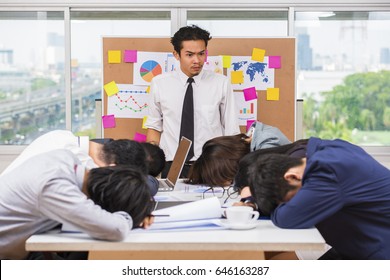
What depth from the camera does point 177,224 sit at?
89.4 inches

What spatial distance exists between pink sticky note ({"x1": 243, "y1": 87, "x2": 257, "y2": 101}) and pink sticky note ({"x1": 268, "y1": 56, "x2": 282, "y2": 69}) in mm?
238

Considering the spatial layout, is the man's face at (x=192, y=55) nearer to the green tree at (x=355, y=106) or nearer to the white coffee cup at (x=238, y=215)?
the green tree at (x=355, y=106)

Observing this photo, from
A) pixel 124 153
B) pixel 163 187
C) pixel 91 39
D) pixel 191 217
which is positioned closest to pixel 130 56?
pixel 91 39

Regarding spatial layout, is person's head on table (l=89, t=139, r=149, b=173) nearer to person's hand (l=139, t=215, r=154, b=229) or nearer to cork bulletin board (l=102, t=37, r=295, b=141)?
person's hand (l=139, t=215, r=154, b=229)

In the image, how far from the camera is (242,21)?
5594 millimetres

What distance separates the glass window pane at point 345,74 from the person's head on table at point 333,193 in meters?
3.39

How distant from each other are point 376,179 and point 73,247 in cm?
105

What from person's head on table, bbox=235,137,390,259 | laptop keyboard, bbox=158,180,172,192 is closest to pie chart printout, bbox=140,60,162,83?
laptop keyboard, bbox=158,180,172,192

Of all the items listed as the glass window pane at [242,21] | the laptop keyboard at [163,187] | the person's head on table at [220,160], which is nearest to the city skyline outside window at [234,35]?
the glass window pane at [242,21]

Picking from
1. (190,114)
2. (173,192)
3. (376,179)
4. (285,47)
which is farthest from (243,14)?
(376,179)

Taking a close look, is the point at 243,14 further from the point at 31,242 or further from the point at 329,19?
the point at 31,242

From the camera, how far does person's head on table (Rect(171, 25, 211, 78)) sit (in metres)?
4.31

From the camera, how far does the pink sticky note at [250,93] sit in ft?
16.8

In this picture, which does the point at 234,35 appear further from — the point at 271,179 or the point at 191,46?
the point at 271,179
